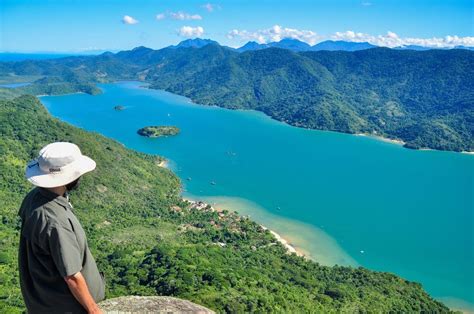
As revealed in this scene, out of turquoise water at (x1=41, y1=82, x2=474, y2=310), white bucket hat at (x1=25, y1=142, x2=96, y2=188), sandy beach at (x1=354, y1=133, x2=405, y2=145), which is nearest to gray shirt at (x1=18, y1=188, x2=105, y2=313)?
white bucket hat at (x1=25, y1=142, x2=96, y2=188)

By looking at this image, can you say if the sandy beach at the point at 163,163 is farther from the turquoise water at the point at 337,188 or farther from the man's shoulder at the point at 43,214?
the man's shoulder at the point at 43,214

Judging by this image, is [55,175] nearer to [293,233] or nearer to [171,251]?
[171,251]

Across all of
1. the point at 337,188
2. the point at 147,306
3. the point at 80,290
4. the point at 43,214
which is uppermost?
the point at 43,214

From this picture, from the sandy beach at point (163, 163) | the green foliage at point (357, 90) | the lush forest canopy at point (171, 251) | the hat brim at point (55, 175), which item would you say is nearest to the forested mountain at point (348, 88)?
the green foliage at point (357, 90)

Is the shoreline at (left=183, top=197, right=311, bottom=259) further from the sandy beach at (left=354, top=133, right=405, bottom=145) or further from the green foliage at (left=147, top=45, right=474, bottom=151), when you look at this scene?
the sandy beach at (left=354, top=133, right=405, bottom=145)

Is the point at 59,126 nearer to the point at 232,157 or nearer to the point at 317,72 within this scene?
the point at 232,157

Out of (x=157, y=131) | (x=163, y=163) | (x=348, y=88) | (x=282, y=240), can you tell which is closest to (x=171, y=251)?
(x=282, y=240)

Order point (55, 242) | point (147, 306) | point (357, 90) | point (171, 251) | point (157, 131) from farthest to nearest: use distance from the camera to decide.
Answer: point (357, 90) < point (157, 131) < point (171, 251) < point (147, 306) < point (55, 242)
